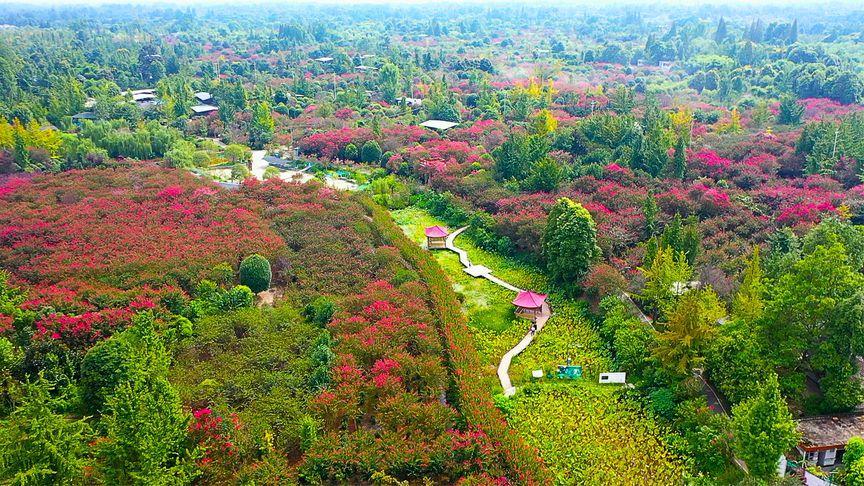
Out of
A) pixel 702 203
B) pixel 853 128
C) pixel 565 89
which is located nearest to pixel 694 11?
pixel 565 89

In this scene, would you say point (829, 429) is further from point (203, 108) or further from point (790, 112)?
point (203, 108)

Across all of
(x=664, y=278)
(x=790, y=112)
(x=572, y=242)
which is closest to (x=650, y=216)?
(x=572, y=242)

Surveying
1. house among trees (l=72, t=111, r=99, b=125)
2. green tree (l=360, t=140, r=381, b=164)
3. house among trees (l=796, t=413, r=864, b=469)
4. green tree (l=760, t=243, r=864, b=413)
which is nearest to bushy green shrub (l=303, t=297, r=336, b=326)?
green tree (l=760, t=243, r=864, b=413)

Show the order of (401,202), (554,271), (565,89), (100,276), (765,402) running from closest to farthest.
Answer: (765,402) < (100,276) < (554,271) < (401,202) < (565,89)

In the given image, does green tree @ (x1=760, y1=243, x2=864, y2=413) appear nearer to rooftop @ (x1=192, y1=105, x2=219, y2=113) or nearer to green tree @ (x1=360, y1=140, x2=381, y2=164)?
green tree @ (x1=360, y1=140, x2=381, y2=164)

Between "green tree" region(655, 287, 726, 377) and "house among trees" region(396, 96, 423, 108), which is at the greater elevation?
"green tree" region(655, 287, 726, 377)

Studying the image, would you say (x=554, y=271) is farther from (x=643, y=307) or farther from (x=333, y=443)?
(x=333, y=443)
